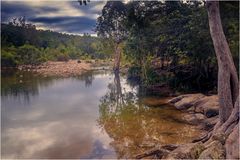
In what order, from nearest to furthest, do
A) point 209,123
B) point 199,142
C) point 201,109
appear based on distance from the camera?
point 199,142 < point 209,123 < point 201,109

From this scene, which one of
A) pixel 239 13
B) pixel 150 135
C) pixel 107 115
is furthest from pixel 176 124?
pixel 239 13

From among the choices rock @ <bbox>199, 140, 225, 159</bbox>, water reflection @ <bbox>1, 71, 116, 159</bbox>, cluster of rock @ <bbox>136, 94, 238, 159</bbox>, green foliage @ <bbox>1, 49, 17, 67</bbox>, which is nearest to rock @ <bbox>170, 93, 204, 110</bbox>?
cluster of rock @ <bbox>136, 94, 238, 159</bbox>

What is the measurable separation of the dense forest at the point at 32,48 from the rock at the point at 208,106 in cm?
2609

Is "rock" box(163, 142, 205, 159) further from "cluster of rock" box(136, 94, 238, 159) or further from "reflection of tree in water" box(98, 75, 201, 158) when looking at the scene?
"reflection of tree in water" box(98, 75, 201, 158)

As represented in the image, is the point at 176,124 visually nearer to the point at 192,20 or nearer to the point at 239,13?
the point at 239,13

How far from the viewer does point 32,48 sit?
51188 mm

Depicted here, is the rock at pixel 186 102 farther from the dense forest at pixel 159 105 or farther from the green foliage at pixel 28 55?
the green foliage at pixel 28 55

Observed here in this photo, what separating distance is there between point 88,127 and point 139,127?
2.12m

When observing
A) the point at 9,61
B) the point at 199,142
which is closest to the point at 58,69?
the point at 9,61

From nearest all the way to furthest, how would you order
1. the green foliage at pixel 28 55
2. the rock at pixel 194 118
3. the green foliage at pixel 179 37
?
the rock at pixel 194 118, the green foliage at pixel 179 37, the green foliage at pixel 28 55

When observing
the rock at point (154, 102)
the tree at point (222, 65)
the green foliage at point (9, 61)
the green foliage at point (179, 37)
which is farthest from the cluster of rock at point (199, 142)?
the green foliage at point (9, 61)

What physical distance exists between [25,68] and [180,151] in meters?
45.5

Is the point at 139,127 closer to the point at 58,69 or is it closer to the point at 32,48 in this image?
the point at 58,69

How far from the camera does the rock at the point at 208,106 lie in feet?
39.2
